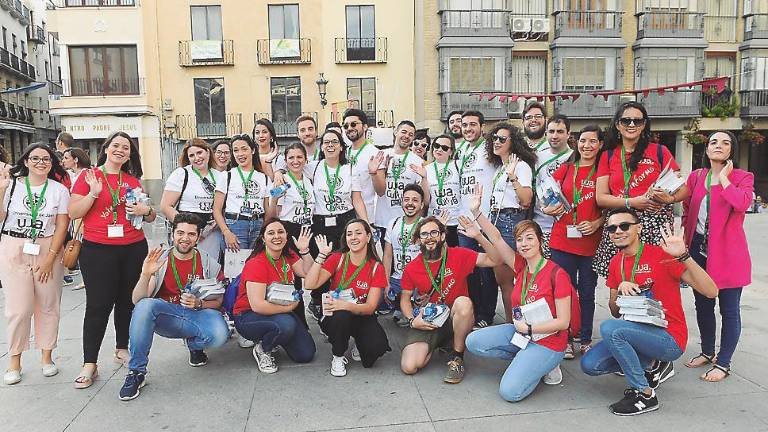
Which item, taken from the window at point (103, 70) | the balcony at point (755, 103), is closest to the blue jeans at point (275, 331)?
the window at point (103, 70)

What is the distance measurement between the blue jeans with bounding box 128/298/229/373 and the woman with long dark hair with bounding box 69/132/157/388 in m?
0.38

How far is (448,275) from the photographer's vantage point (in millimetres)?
4434

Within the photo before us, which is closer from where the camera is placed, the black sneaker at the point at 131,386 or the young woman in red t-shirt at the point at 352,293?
the black sneaker at the point at 131,386

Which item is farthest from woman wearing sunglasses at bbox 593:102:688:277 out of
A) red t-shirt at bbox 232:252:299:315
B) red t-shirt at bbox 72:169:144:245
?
red t-shirt at bbox 72:169:144:245

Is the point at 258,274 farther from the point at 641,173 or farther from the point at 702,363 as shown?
the point at 702,363

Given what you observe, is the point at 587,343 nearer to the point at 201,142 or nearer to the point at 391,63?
the point at 201,142

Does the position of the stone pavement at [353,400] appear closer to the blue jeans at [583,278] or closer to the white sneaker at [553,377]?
the white sneaker at [553,377]

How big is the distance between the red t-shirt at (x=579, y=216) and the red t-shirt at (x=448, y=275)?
0.70 m

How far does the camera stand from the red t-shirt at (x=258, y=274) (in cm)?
435

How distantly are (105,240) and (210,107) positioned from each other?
2007 cm

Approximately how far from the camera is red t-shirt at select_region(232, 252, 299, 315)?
435 cm

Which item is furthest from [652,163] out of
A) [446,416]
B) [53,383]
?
[53,383]

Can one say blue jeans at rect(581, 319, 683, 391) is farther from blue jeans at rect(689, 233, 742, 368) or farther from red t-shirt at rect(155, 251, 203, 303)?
red t-shirt at rect(155, 251, 203, 303)

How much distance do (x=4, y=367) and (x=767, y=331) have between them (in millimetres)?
6792
